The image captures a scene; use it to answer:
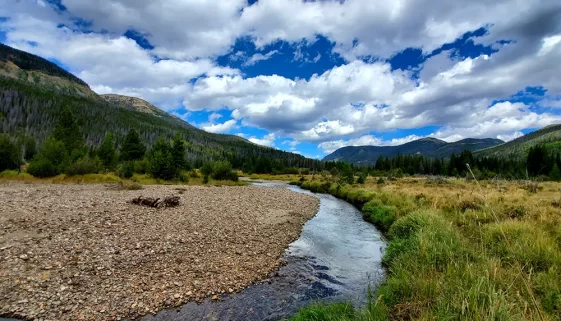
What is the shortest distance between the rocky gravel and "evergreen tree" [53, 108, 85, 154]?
49485 mm

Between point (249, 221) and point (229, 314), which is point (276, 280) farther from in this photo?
point (249, 221)

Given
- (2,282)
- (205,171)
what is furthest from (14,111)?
(2,282)

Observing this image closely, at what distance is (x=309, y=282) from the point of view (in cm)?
1330

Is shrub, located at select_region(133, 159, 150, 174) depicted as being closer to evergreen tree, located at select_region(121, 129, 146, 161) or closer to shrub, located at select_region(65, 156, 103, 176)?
shrub, located at select_region(65, 156, 103, 176)

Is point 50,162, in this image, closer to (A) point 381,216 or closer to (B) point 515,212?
(A) point 381,216

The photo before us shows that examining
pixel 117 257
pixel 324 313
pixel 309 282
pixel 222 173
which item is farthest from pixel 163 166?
pixel 324 313

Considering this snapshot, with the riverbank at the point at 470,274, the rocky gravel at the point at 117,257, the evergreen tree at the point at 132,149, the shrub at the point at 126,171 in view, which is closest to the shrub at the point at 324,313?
the riverbank at the point at 470,274

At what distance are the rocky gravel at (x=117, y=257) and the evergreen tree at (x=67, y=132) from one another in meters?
49.5

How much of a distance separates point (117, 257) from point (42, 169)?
41422mm

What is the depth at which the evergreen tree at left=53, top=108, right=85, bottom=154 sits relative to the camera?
63.6m

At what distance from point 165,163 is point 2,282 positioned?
4873cm

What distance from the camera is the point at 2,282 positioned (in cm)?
1025

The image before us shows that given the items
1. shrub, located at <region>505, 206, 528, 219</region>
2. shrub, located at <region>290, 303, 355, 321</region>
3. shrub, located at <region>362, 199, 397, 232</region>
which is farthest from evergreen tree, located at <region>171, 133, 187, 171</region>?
shrub, located at <region>290, 303, 355, 321</region>

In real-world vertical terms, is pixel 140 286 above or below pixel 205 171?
below
